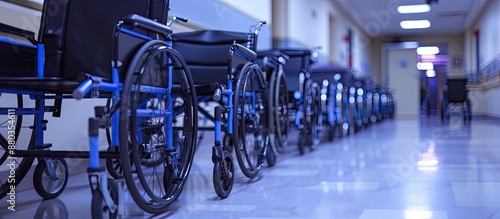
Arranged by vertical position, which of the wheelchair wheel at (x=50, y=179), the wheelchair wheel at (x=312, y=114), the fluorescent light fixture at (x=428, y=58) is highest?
the fluorescent light fixture at (x=428, y=58)

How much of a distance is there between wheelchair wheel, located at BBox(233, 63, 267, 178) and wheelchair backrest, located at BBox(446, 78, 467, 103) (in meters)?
6.68

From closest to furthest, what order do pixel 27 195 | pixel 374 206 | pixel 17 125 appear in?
pixel 374 206
pixel 17 125
pixel 27 195

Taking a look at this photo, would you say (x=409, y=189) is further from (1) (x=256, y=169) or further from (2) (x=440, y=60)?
(2) (x=440, y=60)

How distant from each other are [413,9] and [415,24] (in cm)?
269

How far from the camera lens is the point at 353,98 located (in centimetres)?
672

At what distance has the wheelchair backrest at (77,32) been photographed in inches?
74.2

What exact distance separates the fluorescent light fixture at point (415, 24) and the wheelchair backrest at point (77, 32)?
1392 cm

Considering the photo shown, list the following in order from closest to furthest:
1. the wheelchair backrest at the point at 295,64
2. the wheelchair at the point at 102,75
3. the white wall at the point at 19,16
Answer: the wheelchair at the point at 102,75 → the white wall at the point at 19,16 → the wheelchair backrest at the point at 295,64

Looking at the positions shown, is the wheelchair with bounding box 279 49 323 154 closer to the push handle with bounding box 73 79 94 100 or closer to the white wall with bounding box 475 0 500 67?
the push handle with bounding box 73 79 94 100

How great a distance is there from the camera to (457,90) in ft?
28.8

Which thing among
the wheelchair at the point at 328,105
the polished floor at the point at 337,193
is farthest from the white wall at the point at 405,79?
the polished floor at the point at 337,193

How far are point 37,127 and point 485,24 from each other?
476 inches

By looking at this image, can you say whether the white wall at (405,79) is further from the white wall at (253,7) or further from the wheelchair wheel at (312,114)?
the wheelchair wheel at (312,114)

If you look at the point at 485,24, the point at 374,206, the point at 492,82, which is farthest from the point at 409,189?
the point at 485,24
